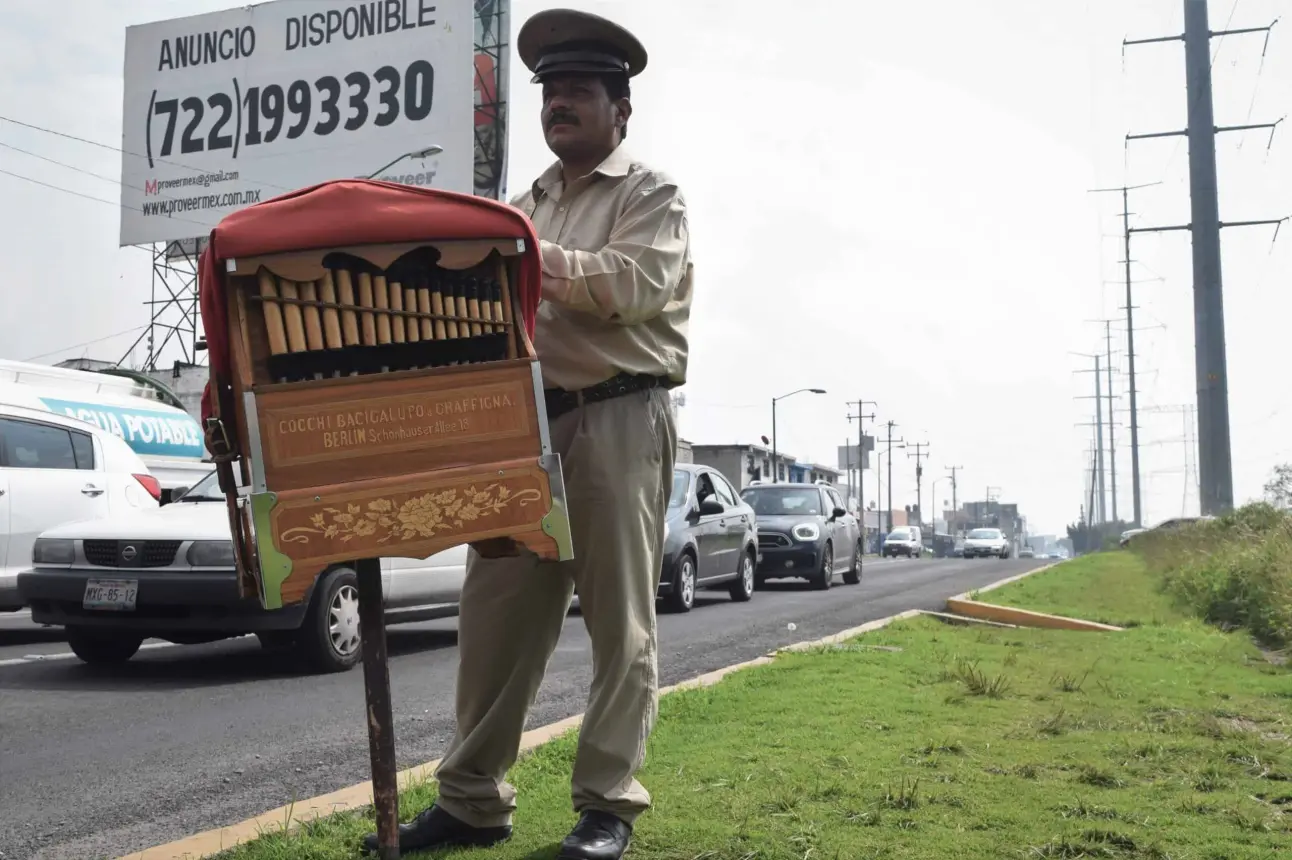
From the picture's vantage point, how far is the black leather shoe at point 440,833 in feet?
10.2

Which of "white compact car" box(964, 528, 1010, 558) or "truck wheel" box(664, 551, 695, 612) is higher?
"truck wheel" box(664, 551, 695, 612)

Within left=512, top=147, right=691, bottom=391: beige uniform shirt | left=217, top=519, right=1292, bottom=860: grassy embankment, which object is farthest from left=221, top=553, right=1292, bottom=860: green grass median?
left=512, top=147, right=691, bottom=391: beige uniform shirt

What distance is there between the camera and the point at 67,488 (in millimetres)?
9383

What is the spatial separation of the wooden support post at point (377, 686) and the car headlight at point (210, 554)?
15.4 ft

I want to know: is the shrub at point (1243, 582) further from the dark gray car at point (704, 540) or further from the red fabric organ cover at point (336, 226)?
the red fabric organ cover at point (336, 226)

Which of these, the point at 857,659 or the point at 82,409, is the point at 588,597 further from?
the point at 82,409

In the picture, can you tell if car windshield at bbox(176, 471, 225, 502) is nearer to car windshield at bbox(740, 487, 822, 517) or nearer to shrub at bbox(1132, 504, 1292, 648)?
shrub at bbox(1132, 504, 1292, 648)

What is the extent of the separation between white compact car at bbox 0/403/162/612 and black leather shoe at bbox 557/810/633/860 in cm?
654

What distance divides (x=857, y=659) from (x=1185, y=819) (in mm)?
3843

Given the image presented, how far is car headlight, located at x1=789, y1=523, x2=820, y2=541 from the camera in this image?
18.8 metres

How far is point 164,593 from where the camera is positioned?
702cm

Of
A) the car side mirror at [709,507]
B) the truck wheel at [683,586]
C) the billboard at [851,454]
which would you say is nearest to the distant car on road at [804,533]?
the car side mirror at [709,507]

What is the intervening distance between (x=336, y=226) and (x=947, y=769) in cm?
256

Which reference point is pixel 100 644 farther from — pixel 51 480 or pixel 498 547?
pixel 498 547
